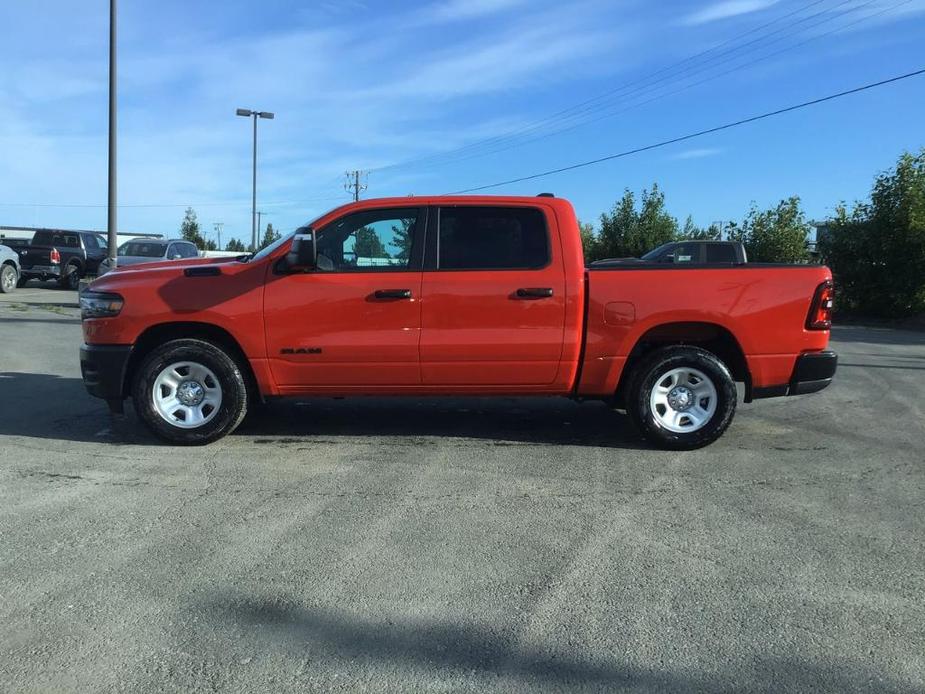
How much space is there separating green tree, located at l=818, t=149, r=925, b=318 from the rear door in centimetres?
1770

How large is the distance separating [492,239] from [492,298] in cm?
50

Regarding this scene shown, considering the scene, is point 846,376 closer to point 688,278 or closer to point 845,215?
point 688,278

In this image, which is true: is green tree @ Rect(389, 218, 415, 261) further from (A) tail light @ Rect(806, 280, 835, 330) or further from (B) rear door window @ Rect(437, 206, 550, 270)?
(A) tail light @ Rect(806, 280, 835, 330)

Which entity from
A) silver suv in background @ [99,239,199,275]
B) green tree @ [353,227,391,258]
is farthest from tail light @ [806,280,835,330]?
silver suv in background @ [99,239,199,275]

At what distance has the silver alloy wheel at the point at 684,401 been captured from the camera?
585cm

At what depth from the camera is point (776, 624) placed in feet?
10.3

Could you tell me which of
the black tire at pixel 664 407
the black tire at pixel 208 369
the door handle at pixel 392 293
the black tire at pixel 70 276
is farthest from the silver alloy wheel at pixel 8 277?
the black tire at pixel 664 407

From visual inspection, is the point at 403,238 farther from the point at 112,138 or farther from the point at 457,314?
the point at 112,138

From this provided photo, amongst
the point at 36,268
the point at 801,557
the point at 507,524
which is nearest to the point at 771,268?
the point at 801,557

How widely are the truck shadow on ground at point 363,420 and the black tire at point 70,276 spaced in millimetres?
17194

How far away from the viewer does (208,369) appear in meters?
5.74

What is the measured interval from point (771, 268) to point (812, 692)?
149 inches

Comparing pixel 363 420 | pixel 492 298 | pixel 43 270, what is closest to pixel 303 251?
pixel 492 298

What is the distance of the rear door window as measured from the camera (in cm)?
578
